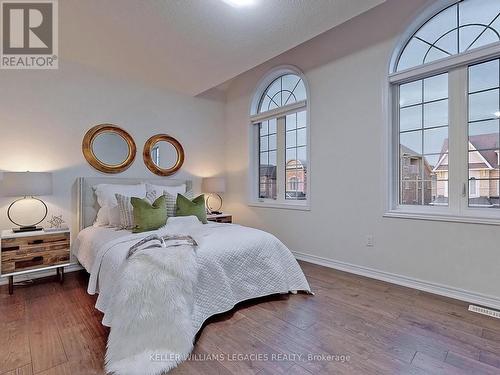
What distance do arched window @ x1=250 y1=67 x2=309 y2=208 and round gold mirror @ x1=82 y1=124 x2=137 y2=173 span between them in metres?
1.88

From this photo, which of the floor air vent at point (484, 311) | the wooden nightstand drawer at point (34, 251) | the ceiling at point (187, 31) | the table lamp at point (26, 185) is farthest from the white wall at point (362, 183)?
the table lamp at point (26, 185)

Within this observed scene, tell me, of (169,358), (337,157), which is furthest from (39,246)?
(337,157)

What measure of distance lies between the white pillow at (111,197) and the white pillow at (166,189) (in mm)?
Result: 89

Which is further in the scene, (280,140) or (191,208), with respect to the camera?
(280,140)

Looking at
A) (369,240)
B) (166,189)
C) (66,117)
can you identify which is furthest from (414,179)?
(66,117)

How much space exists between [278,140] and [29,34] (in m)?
3.06

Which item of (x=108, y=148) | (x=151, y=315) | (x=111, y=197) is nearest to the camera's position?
(x=151, y=315)

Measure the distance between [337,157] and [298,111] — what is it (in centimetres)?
95

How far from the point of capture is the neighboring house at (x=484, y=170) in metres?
2.46

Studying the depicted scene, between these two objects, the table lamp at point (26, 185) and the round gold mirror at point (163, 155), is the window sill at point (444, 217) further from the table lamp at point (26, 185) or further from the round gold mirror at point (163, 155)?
the table lamp at point (26, 185)

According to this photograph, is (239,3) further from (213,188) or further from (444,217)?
(213,188)

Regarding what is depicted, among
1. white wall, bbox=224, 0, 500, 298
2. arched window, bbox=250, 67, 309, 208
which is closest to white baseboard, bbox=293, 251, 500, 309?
white wall, bbox=224, 0, 500, 298

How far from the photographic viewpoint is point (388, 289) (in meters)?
2.79

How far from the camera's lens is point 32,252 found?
9.38 feet
